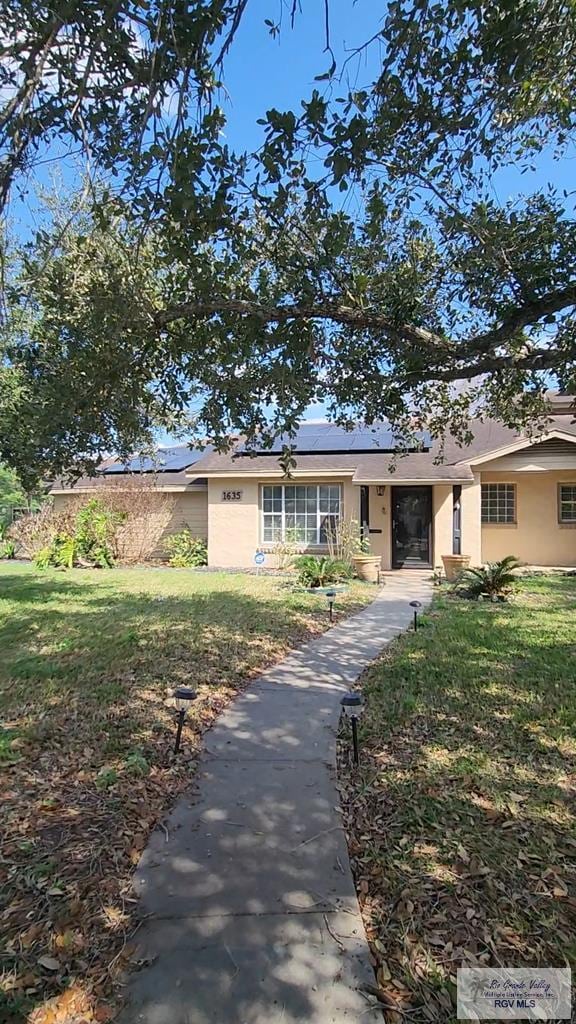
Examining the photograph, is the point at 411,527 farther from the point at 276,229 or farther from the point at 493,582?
the point at 276,229

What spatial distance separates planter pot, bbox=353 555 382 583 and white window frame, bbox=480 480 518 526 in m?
4.29

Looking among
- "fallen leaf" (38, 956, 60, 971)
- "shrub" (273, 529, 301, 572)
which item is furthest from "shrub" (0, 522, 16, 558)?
"fallen leaf" (38, 956, 60, 971)

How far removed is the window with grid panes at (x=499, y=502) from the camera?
1515cm

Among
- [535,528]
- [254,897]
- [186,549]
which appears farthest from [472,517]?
[254,897]

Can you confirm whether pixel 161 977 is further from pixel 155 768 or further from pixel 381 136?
pixel 381 136

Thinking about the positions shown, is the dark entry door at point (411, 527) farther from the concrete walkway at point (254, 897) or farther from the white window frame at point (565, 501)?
the concrete walkway at point (254, 897)

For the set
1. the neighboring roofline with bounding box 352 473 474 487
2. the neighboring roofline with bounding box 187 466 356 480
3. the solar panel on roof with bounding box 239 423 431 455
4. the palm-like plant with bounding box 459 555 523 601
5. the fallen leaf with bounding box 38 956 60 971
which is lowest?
the fallen leaf with bounding box 38 956 60 971

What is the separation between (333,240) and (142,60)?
1.40 metres

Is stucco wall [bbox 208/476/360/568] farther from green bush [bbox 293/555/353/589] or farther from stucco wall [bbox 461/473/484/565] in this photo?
stucco wall [bbox 461/473/484/565]

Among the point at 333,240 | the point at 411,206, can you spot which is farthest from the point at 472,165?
the point at 333,240

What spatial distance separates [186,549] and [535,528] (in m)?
10.2

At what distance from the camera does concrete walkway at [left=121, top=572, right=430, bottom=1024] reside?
6.29ft

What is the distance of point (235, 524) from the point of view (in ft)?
52.0

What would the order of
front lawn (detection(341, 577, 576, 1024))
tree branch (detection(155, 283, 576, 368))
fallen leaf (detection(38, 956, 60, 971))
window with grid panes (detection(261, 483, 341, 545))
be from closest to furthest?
fallen leaf (detection(38, 956, 60, 971)) < front lawn (detection(341, 577, 576, 1024)) < tree branch (detection(155, 283, 576, 368)) < window with grid panes (detection(261, 483, 341, 545))
